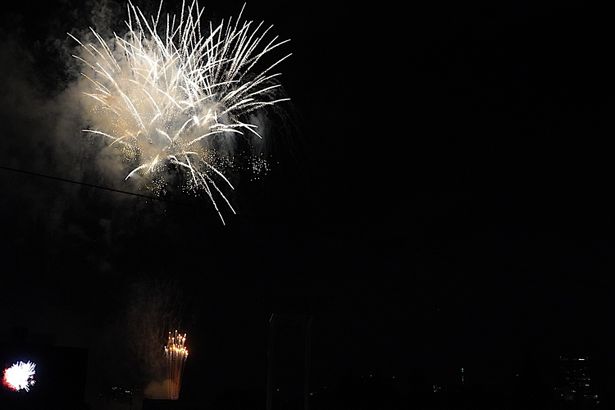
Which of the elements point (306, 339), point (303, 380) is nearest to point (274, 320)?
point (306, 339)

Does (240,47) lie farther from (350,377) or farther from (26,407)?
(350,377)

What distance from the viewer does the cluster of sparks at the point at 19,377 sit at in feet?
96.1

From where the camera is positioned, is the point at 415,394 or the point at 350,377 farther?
the point at 350,377

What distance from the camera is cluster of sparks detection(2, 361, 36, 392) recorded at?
29306mm

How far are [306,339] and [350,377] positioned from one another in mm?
25235

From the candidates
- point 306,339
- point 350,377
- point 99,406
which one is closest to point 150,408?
point 350,377

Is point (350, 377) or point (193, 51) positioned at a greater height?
point (193, 51)

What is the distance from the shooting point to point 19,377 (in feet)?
97.6

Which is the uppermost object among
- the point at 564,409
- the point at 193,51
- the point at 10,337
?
the point at 193,51

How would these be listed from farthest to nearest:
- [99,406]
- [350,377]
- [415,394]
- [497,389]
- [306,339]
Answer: [99,406], [350,377], [497,389], [415,394], [306,339]

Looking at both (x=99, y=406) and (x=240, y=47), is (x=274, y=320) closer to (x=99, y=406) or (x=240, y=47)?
(x=240, y=47)

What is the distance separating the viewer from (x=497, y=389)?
35250 millimetres

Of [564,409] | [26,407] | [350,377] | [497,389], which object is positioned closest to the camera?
[564,409]

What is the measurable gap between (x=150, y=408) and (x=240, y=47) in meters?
20.3
